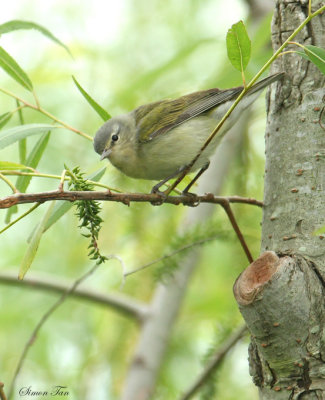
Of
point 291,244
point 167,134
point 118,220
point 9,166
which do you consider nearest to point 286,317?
point 291,244

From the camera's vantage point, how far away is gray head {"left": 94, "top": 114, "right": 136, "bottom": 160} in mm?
3350

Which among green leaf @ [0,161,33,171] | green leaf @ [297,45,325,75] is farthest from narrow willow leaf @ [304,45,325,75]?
green leaf @ [0,161,33,171]

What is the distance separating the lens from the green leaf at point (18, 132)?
6.79 ft

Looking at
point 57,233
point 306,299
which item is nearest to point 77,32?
point 57,233

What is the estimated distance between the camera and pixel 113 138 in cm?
340

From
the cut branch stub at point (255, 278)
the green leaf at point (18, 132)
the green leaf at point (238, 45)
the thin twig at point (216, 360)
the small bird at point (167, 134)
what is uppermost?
the small bird at point (167, 134)

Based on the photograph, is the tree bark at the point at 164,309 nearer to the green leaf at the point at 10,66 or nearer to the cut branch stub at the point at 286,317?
the green leaf at the point at 10,66

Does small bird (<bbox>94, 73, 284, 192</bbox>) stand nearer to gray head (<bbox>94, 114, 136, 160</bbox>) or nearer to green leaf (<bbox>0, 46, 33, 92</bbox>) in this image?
gray head (<bbox>94, 114, 136, 160</bbox>)

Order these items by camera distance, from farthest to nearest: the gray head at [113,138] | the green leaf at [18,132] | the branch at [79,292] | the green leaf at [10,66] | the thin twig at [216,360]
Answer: the branch at [79,292] → the gray head at [113,138] → the thin twig at [216,360] → the green leaf at [10,66] → the green leaf at [18,132]

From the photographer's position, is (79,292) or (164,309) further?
(164,309)

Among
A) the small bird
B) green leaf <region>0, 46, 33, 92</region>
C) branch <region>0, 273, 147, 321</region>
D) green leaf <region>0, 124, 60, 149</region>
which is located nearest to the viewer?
green leaf <region>0, 124, 60, 149</region>

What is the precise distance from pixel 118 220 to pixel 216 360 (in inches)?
69.6

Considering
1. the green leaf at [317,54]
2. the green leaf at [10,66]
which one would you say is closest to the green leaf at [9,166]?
the green leaf at [10,66]

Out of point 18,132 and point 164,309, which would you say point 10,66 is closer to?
point 18,132
